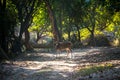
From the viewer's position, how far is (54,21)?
45.2 m

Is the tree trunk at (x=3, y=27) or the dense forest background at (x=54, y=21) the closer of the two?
the tree trunk at (x=3, y=27)

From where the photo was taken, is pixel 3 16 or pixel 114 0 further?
pixel 3 16

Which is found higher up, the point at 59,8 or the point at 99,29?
the point at 59,8

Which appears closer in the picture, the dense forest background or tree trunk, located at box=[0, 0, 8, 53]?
tree trunk, located at box=[0, 0, 8, 53]

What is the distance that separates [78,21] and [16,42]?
25.1 m

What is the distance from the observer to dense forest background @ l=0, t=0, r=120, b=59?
35.5 metres

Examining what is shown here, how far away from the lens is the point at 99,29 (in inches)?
2827

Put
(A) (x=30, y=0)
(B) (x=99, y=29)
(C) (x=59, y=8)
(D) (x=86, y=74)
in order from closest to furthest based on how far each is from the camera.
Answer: (D) (x=86, y=74), (A) (x=30, y=0), (C) (x=59, y=8), (B) (x=99, y=29)

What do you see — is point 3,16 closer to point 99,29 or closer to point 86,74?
point 86,74

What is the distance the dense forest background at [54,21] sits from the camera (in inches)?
1396

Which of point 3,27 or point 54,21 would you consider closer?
point 3,27

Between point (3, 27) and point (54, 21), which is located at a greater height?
point (3, 27)

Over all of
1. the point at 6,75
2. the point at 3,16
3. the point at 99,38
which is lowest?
the point at 99,38

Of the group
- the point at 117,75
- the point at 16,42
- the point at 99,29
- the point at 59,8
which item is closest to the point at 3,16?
the point at 16,42
